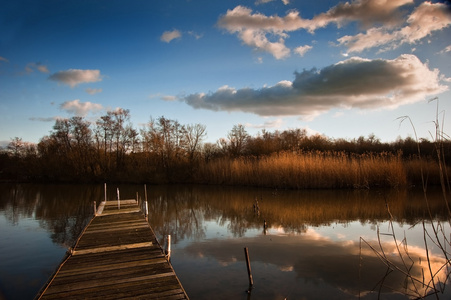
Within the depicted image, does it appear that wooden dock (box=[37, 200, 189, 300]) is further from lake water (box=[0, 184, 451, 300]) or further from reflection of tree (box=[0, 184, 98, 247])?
reflection of tree (box=[0, 184, 98, 247])

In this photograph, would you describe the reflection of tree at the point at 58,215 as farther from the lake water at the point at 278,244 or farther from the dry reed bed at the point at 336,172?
the dry reed bed at the point at 336,172

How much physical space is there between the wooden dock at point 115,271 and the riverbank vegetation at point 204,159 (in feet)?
48.4

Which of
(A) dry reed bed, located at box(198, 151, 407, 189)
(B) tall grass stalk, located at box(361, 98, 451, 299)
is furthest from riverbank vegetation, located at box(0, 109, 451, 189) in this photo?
(B) tall grass stalk, located at box(361, 98, 451, 299)

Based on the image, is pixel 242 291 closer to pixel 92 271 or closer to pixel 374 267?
pixel 92 271

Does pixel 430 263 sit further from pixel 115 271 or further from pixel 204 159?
pixel 204 159

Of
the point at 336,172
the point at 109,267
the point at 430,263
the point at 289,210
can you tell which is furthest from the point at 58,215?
the point at 336,172

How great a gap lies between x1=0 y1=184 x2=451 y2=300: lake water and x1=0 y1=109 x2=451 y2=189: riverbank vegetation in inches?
114

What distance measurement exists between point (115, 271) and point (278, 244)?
4.75 meters

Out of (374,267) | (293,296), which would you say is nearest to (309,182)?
(374,267)

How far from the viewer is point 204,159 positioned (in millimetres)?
33438

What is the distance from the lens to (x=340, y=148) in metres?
31.0

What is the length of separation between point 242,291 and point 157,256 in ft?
5.60

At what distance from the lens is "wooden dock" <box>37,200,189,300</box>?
4359 mm

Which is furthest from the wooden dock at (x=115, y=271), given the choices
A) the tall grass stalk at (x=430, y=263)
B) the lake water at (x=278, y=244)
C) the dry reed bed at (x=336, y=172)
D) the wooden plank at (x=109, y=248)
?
the dry reed bed at (x=336, y=172)
